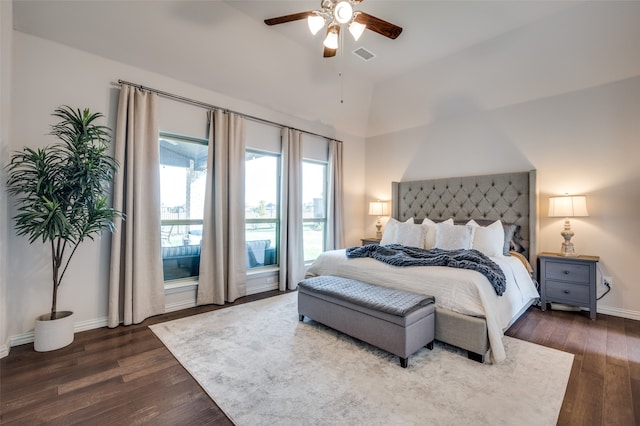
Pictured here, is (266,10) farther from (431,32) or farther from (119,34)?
(431,32)

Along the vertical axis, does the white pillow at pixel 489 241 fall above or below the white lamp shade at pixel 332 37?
below

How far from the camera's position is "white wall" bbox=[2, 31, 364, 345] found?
8.52 feet

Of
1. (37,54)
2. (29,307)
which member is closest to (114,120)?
(37,54)

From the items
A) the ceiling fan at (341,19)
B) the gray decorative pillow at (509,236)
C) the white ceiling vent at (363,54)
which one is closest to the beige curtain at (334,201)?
the white ceiling vent at (363,54)

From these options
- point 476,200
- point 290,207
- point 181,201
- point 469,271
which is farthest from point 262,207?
point 476,200

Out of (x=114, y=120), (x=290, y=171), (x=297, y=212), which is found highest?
(x=114, y=120)

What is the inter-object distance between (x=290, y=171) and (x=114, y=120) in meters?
2.28

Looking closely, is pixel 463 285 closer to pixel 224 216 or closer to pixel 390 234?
pixel 390 234

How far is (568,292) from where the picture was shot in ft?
11.2

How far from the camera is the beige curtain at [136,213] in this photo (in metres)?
3.00

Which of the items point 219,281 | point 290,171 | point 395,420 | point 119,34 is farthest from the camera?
point 290,171

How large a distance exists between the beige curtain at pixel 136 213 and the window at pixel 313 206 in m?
2.37

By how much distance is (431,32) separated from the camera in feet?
11.2

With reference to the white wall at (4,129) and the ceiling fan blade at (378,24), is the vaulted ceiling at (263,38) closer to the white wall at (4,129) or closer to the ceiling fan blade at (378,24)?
the white wall at (4,129)
